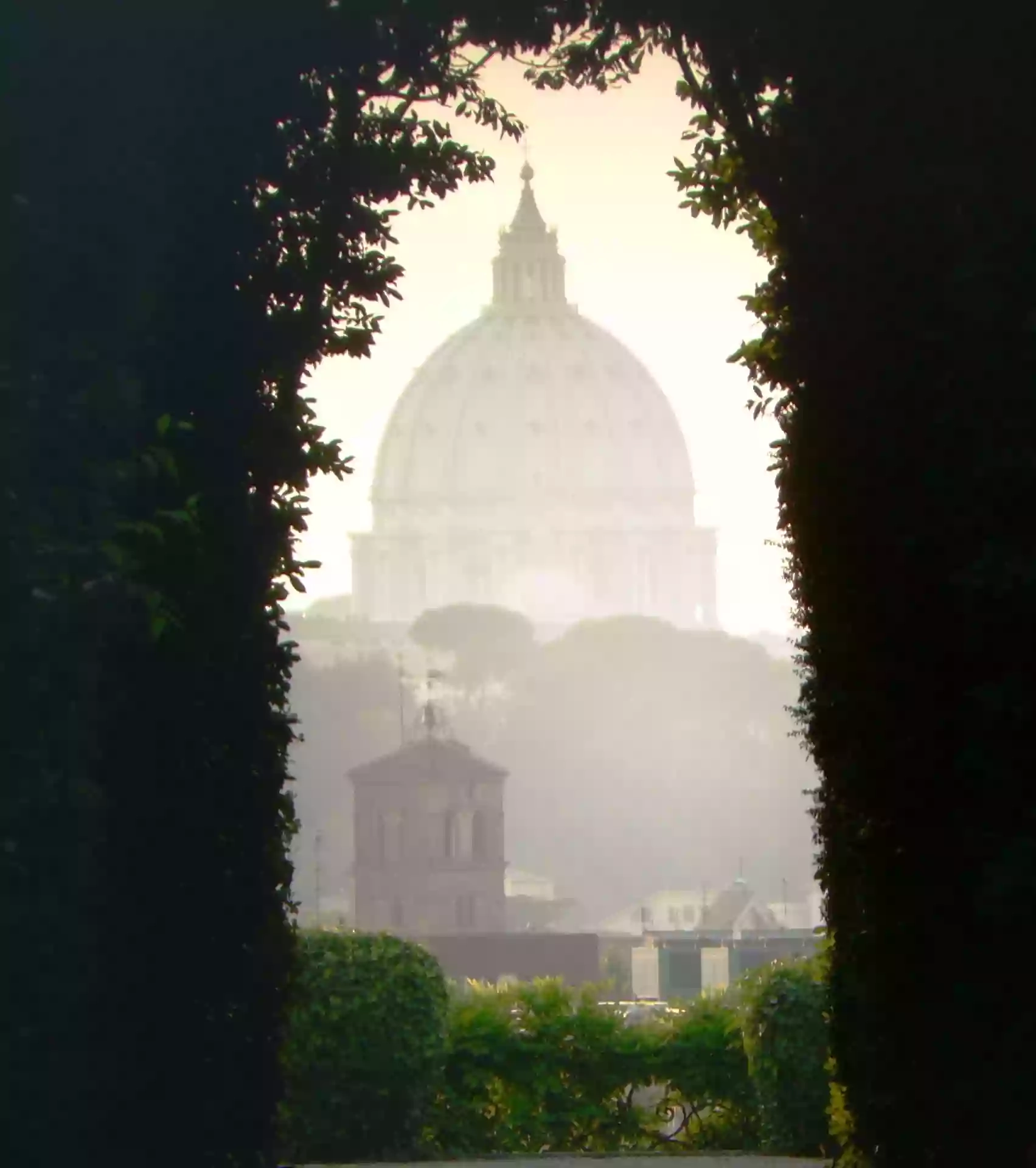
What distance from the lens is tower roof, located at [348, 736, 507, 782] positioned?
279 feet

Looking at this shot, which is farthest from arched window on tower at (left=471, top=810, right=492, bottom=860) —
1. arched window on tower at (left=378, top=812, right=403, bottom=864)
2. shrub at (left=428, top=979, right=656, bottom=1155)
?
shrub at (left=428, top=979, right=656, bottom=1155)

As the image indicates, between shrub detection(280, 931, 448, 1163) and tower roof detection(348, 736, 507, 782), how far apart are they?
70210 mm

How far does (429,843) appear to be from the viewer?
86.8m

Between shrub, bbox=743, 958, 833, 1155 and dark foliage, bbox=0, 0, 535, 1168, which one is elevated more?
dark foliage, bbox=0, 0, 535, 1168

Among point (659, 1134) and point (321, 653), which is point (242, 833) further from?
point (321, 653)

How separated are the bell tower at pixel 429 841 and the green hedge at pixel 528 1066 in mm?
69948

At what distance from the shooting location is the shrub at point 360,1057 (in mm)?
14094

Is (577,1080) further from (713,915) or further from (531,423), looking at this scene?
(531,423)

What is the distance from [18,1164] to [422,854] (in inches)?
3119

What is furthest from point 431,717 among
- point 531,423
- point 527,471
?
point 527,471

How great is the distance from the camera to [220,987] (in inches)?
379

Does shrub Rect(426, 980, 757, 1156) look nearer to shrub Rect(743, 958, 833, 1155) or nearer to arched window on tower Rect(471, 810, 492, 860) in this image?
shrub Rect(743, 958, 833, 1155)

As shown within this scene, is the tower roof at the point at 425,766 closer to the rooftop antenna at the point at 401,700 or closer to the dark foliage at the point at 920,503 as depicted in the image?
the rooftop antenna at the point at 401,700

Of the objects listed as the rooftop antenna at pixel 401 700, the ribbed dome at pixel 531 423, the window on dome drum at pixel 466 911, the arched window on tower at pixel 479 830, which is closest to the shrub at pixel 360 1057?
the arched window on tower at pixel 479 830
